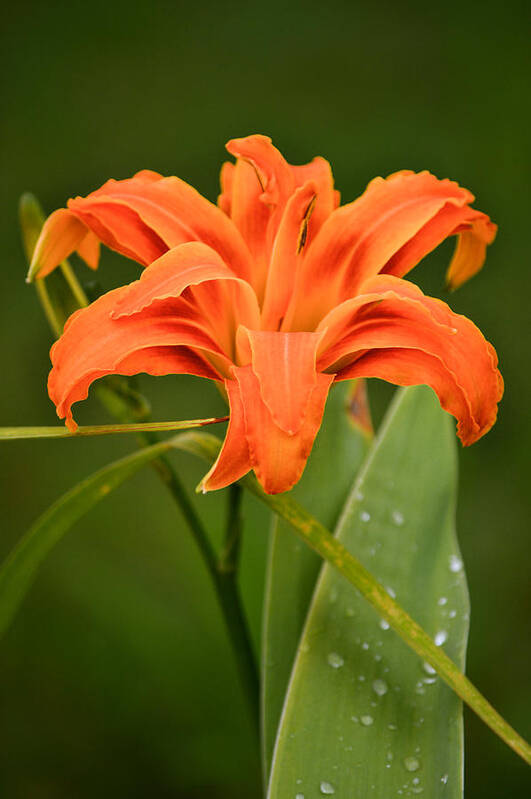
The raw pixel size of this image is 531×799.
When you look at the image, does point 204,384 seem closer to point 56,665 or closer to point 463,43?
point 56,665

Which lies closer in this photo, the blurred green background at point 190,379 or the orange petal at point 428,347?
the orange petal at point 428,347

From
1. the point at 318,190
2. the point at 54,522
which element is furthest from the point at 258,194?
the point at 54,522

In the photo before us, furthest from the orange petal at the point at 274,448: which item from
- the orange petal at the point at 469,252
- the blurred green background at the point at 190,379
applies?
the blurred green background at the point at 190,379

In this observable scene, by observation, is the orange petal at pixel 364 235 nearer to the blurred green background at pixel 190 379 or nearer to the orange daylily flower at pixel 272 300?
the orange daylily flower at pixel 272 300

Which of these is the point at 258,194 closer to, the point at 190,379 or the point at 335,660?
the point at 335,660

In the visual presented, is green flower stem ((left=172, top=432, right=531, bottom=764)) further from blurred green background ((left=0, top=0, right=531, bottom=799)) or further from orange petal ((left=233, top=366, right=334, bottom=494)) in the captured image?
blurred green background ((left=0, top=0, right=531, bottom=799))

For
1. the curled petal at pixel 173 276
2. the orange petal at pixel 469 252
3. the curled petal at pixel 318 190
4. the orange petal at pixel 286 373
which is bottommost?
the orange petal at pixel 286 373

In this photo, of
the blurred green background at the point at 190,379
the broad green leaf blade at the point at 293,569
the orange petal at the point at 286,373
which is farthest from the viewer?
the blurred green background at the point at 190,379
